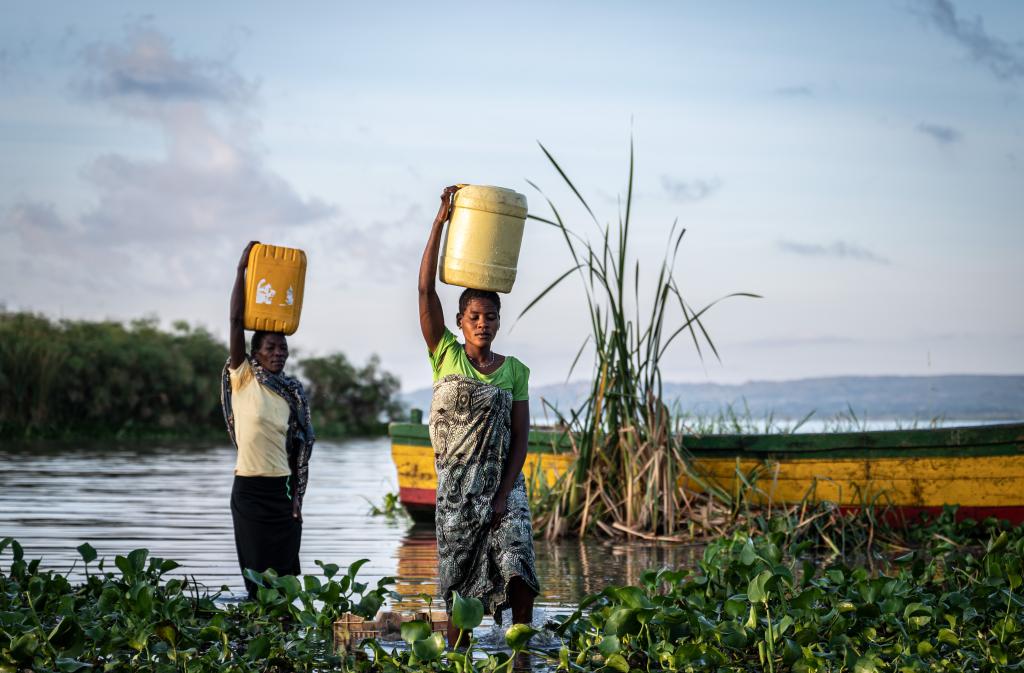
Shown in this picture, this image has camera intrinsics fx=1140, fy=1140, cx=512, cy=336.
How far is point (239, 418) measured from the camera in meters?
5.23

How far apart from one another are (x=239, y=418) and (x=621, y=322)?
3.77 m

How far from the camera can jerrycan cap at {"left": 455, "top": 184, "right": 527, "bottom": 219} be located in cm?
439

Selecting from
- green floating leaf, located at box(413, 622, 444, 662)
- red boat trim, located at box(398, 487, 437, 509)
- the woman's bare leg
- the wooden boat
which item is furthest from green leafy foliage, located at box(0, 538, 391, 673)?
red boat trim, located at box(398, 487, 437, 509)

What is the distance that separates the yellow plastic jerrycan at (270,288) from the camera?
5207 mm

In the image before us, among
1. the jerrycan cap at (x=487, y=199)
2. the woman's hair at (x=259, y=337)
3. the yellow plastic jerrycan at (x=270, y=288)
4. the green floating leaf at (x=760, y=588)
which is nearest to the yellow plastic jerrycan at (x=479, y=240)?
the jerrycan cap at (x=487, y=199)

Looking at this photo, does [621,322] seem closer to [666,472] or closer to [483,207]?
[666,472]

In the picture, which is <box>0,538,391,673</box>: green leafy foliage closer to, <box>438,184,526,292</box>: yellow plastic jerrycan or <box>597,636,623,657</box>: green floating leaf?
<box>597,636,623,657</box>: green floating leaf

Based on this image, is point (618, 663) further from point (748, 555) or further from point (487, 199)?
point (487, 199)

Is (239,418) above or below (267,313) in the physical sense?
below

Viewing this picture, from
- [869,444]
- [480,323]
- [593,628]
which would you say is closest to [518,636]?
[593,628]

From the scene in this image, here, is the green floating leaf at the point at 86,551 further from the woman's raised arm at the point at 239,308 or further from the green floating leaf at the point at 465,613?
the green floating leaf at the point at 465,613

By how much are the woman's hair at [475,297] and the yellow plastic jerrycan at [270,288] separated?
122cm

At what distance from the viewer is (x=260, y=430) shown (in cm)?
523

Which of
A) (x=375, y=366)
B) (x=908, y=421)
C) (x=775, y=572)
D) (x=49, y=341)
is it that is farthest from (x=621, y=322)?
(x=375, y=366)
